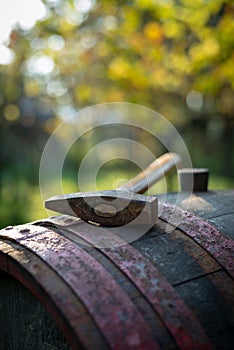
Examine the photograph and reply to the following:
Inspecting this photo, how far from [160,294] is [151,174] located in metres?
1.25

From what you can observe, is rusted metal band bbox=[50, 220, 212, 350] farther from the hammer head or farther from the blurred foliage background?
the blurred foliage background

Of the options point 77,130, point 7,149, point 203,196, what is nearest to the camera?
point 203,196

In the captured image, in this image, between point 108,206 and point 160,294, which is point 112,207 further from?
point 160,294

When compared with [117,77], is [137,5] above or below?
above

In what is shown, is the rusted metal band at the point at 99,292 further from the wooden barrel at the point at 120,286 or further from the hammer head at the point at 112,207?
the hammer head at the point at 112,207

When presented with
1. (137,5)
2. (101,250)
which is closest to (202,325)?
(101,250)

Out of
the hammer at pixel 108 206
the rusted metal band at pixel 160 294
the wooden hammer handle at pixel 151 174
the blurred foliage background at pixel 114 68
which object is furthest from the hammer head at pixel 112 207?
the blurred foliage background at pixel 114 68

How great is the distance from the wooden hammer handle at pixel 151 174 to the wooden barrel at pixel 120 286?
0.41m

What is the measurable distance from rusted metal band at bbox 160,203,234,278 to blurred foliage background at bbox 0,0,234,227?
3.33 m

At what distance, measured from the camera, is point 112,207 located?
6.67ft

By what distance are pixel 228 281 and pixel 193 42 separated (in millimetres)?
5297

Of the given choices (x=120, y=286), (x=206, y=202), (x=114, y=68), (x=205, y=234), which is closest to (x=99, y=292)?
(x=120, y=286)

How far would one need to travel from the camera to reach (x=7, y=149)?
11266 mm

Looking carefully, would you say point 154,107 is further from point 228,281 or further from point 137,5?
point 228,281
